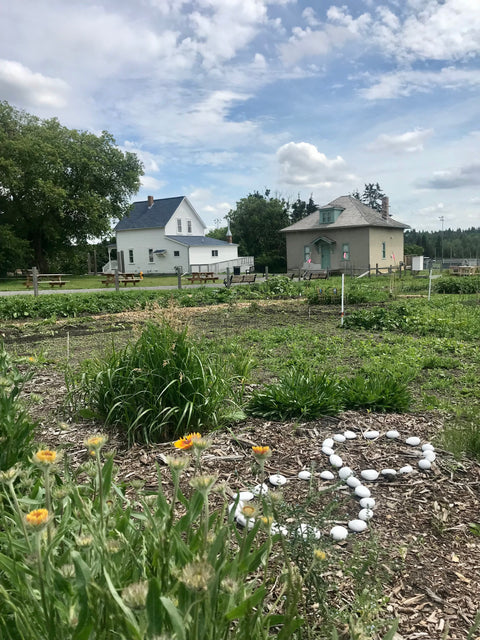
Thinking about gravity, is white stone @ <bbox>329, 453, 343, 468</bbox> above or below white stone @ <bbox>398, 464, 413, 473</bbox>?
above

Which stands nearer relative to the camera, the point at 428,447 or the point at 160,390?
the point at 428,447

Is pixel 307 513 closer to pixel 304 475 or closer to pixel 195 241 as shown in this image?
pixel 304 475

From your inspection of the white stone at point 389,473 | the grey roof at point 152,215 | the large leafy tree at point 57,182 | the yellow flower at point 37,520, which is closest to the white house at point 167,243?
the grey roof at point 152,215

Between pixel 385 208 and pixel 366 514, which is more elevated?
pixel 385 208

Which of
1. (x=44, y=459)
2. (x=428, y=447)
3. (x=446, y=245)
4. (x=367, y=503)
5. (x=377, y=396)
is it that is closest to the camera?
(x=44, y=459)

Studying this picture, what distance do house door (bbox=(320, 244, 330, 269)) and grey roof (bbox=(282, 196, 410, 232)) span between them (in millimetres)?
1421

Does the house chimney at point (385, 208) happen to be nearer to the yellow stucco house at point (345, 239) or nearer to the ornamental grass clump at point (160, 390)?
the yellow stucco house at point (345, 239)

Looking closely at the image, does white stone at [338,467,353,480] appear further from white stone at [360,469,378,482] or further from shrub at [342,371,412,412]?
shrub at [342,371,412,412]

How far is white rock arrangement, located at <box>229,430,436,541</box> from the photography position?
79.7 inches

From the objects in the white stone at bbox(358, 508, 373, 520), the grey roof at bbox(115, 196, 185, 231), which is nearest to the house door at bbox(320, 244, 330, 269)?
the grey roof at bbox(115, 196, 185, 231)

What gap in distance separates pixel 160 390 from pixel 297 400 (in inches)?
38.2

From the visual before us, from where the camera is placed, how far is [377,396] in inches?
143

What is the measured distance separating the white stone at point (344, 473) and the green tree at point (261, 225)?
42.9 m

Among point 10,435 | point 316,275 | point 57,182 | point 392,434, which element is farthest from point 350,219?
point 10,435
